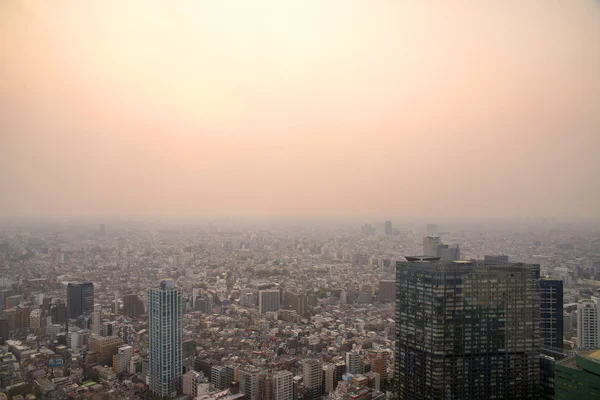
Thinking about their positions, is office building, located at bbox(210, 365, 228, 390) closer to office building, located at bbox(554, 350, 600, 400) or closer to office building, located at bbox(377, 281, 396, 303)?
office building, located at bbox(377, 281, 396, 303)

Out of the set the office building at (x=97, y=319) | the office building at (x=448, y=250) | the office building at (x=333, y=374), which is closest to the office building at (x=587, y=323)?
the office building at (x=448, y=250)

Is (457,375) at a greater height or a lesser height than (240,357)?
greater

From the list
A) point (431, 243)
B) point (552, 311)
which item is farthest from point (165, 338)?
point (552, 311)

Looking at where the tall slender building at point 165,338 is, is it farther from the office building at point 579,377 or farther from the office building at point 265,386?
the office building at point 579,377

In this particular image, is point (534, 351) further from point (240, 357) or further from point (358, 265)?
point (358, 265)

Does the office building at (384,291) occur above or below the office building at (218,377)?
above

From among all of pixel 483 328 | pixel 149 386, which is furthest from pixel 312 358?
pixel 483 328
